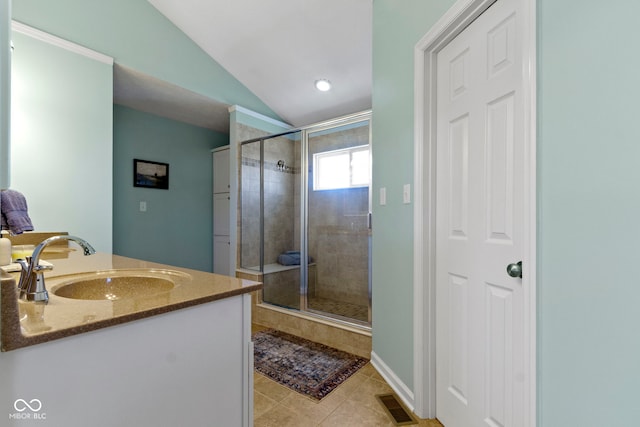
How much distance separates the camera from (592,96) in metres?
0.78

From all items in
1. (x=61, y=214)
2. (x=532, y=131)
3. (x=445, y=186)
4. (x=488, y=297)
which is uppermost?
(x=532, y=131)

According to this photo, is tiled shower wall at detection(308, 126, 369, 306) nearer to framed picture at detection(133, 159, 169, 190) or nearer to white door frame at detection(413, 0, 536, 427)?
white door frame at detection(413, 0, 536, 427)

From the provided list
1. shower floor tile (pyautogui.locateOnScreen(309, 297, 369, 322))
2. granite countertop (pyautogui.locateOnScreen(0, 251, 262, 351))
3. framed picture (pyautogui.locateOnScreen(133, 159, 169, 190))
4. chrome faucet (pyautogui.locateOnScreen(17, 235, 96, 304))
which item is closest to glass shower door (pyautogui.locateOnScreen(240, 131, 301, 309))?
shower floor tile (pyautogui.locateOnScreen(309, 297, 369, 322))

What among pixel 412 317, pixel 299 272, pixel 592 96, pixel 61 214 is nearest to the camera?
pixel 592 96

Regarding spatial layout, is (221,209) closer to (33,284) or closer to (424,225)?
(424,225)

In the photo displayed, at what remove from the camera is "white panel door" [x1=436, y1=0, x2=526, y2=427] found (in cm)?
114

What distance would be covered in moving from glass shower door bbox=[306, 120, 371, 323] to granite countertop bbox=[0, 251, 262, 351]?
206cm

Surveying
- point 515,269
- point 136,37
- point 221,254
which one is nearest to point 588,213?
point 515,269

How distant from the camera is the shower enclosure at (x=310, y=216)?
308 centimetres

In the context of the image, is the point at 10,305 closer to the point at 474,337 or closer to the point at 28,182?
the point at 474,337

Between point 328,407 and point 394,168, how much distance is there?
1399 millimetres

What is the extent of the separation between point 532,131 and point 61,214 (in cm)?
Result: 289

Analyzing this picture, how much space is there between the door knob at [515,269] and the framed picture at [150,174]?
146 inches

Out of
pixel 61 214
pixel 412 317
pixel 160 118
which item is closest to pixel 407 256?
pixel 412 317
